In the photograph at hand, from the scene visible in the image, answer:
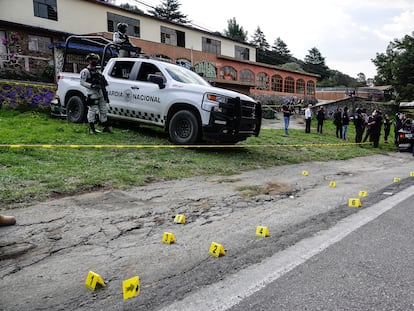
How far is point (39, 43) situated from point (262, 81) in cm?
1954

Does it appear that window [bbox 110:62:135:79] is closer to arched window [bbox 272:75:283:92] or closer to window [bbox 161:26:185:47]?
window [bbox 161:26:185:47]

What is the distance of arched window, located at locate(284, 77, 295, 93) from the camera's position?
122ft

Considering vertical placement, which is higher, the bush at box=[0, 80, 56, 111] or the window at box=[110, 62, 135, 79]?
the window at box=[110, 62, 135, 79]

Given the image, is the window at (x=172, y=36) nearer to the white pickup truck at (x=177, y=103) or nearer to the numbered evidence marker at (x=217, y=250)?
the white pickup truck at (x=177, y=103)

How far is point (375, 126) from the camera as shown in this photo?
16.4m

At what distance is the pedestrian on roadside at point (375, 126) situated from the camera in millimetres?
16297

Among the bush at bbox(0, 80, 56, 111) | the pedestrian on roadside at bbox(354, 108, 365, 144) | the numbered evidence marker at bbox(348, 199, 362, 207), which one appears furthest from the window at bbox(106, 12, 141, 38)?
the numbered evidence marker at bbox(348, 199, 362, 207)

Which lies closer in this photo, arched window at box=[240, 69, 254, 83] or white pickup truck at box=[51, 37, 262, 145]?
white pickup truck at box=[51, 37, 262, 145]

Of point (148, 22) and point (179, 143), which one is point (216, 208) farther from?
point (148, 22)

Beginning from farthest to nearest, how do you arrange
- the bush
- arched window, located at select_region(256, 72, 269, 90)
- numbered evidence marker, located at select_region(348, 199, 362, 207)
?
arched window, located at select_region(256, 72, 269, 90) < the bush < numbered evidence marker, located at select_region(348, 199, 362, 207)

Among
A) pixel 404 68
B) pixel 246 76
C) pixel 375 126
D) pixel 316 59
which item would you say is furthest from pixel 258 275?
pixel 316 59

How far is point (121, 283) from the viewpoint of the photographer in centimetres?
274

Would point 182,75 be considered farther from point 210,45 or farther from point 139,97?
point 210,45

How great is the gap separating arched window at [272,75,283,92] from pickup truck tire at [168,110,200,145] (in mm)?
27966
